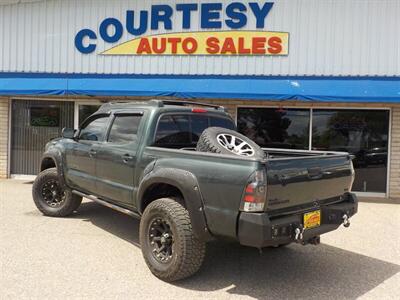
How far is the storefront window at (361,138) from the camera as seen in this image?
33.3 feet

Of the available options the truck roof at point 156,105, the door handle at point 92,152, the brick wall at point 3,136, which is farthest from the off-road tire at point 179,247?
the brick wall at point 3,136

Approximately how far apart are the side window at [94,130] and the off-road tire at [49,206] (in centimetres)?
101

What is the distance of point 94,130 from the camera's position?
625 cm

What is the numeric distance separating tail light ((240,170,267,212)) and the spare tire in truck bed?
0.75 meters

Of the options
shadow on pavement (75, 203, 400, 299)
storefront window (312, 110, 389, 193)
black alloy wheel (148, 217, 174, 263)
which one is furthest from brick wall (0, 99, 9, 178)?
black alloy wheel (148, 217, 174, 263)

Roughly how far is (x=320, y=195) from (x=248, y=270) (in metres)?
1.24

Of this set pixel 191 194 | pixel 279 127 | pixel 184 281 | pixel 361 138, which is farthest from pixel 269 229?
pixel 361 138

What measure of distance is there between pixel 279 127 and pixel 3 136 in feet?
24.1

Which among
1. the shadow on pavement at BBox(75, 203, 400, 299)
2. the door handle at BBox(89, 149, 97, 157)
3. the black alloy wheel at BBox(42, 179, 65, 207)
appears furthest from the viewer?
the black alloy wheel at BBox(42, 179, 65, 207)

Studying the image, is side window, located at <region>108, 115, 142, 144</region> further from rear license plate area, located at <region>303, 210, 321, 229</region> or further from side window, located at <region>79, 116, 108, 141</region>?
rear license plate area, located at <region>303, 210, 321, 229</region>

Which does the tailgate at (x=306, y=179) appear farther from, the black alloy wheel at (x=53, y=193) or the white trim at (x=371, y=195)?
the white trim at (x=371, y=195)

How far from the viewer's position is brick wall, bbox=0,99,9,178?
1159cm

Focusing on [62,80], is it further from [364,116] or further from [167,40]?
[364,116]

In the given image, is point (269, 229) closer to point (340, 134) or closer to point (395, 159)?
point (340, 134)
